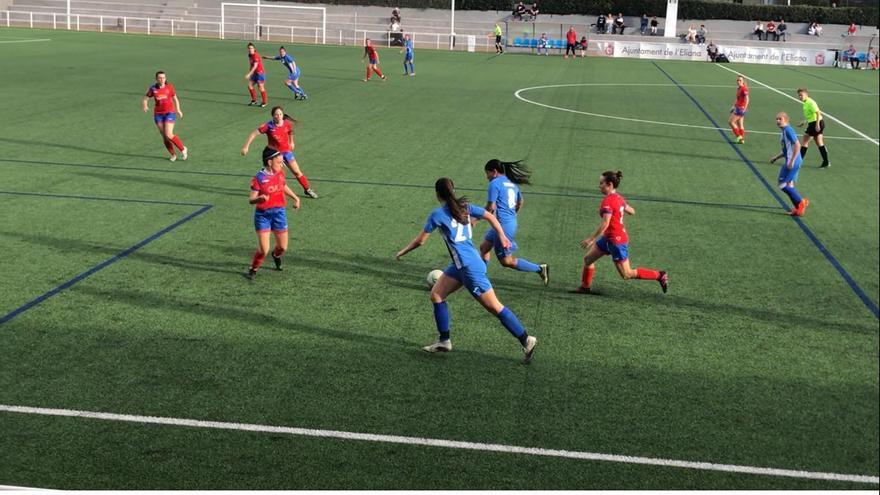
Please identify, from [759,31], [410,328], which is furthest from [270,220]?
[759,31]

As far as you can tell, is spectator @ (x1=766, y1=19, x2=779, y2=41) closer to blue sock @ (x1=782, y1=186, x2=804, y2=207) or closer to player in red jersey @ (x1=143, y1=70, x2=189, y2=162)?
blue sock @ (x1=782, y1=186, x2=804, y2=207)

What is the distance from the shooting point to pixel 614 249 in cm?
1280

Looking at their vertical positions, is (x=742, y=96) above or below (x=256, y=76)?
above

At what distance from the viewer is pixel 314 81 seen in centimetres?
4122

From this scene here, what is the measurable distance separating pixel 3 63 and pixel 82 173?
25.1 meters

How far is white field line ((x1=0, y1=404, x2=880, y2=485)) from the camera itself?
8.05 meters

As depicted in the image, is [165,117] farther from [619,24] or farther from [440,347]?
[619,24]

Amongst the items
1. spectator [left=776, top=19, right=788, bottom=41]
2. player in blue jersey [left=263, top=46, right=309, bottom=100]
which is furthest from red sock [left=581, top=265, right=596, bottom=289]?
spectator [left=776, top=19, right=788, bottom=41]

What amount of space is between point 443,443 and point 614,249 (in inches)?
203

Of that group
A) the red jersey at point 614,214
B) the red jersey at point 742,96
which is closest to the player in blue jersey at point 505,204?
the red jersey at point 614,214

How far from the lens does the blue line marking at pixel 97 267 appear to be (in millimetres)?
11703

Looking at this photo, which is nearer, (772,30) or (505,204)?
(505,204)

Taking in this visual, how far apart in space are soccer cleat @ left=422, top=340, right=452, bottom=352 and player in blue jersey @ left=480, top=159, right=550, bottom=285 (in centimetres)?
263

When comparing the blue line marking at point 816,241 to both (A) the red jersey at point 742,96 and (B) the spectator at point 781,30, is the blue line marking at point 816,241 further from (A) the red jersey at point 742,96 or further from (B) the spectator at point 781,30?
(B) the spectator at point 781,30
